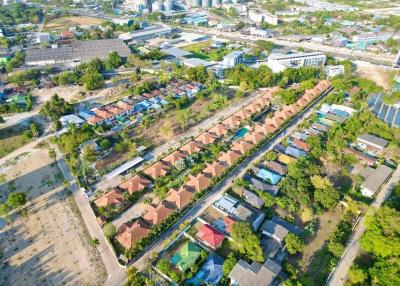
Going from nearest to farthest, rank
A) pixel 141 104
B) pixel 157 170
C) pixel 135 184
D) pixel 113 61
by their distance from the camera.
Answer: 1. pixel 135 184
2. pixel 157 170
3. pixel 141 104
4. pixel 113 61

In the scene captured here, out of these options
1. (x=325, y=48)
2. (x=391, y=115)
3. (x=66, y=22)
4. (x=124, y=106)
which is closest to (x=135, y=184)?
(x=124, y=106)

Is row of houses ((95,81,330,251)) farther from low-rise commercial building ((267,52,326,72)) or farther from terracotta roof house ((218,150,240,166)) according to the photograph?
low-rise commercial building ((267,52,326,72))

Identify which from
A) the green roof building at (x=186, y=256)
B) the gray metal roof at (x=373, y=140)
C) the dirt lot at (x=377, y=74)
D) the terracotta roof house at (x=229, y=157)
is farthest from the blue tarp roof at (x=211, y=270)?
the dirt lot at (x=377, y=74)

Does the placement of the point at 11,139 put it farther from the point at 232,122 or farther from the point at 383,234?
the point at 383,234

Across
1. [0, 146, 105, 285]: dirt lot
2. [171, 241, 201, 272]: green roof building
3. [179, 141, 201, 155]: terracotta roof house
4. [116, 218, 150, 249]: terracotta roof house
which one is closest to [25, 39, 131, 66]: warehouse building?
[179, 141, 201, 155]: terracotta roof house

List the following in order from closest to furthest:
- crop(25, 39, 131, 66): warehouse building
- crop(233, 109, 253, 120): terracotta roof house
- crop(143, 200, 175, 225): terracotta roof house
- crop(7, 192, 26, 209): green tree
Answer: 1. crop(143, 200, 175, 225): terracotta roof house
2. crop(7, 192, 26, 209): green tree
3. crop(233, 109, 253, 120): terracotta roof house
4. crop(25, 39, 131, 66): warehouse building

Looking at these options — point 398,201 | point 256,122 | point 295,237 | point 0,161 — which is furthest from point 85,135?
point 398,201
